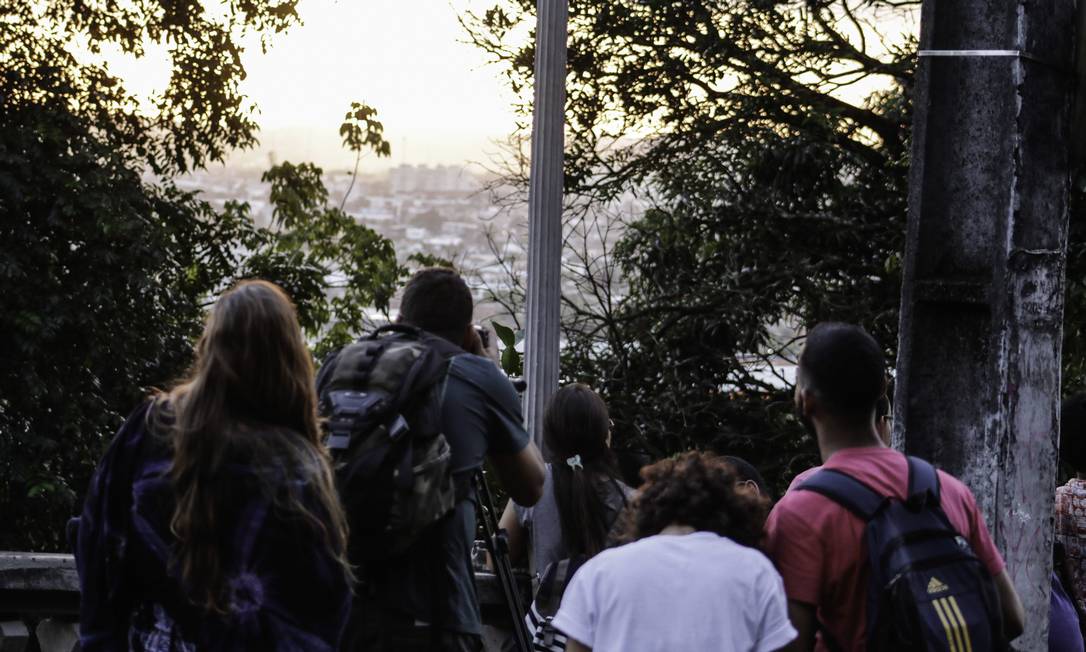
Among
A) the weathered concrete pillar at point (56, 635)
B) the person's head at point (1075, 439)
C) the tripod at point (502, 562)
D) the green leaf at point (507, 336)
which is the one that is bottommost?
the weathered concrete pillar at point (56, 635)

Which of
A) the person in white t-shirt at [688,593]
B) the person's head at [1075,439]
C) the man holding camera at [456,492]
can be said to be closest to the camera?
the person in white t-shirt at [688,593]

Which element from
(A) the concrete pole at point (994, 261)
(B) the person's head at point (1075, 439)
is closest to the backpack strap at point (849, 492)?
(A) the concrete pole at point (994, 261)

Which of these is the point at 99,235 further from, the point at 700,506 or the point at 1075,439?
the point at 700,506

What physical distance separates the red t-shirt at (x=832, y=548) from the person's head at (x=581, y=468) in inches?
51.0

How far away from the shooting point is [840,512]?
8.76 feet

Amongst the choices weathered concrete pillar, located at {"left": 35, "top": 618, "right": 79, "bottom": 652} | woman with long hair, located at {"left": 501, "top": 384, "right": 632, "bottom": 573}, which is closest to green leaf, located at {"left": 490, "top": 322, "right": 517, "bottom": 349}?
woman with long hair, located at {"left": 501, "top": 384, "right": 632, "bottom": 573}

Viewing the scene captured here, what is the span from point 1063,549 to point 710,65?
21.5 ft

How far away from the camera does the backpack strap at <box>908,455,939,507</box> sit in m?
2.68

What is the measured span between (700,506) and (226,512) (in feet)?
3.15

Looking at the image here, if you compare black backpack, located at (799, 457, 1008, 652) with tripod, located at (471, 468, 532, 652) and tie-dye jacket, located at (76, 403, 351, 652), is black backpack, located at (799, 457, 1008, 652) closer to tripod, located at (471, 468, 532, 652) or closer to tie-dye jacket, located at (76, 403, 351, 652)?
tie-dye jacket, located at (76, 403, 351, 652)

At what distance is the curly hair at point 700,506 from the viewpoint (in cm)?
267

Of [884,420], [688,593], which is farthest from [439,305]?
[884,420]

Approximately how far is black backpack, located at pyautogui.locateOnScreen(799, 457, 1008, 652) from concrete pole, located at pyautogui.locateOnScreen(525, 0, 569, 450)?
2.32m

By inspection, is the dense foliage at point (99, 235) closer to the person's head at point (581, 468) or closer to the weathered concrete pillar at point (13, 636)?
the weathered concrete pillar at point (13, 636)
